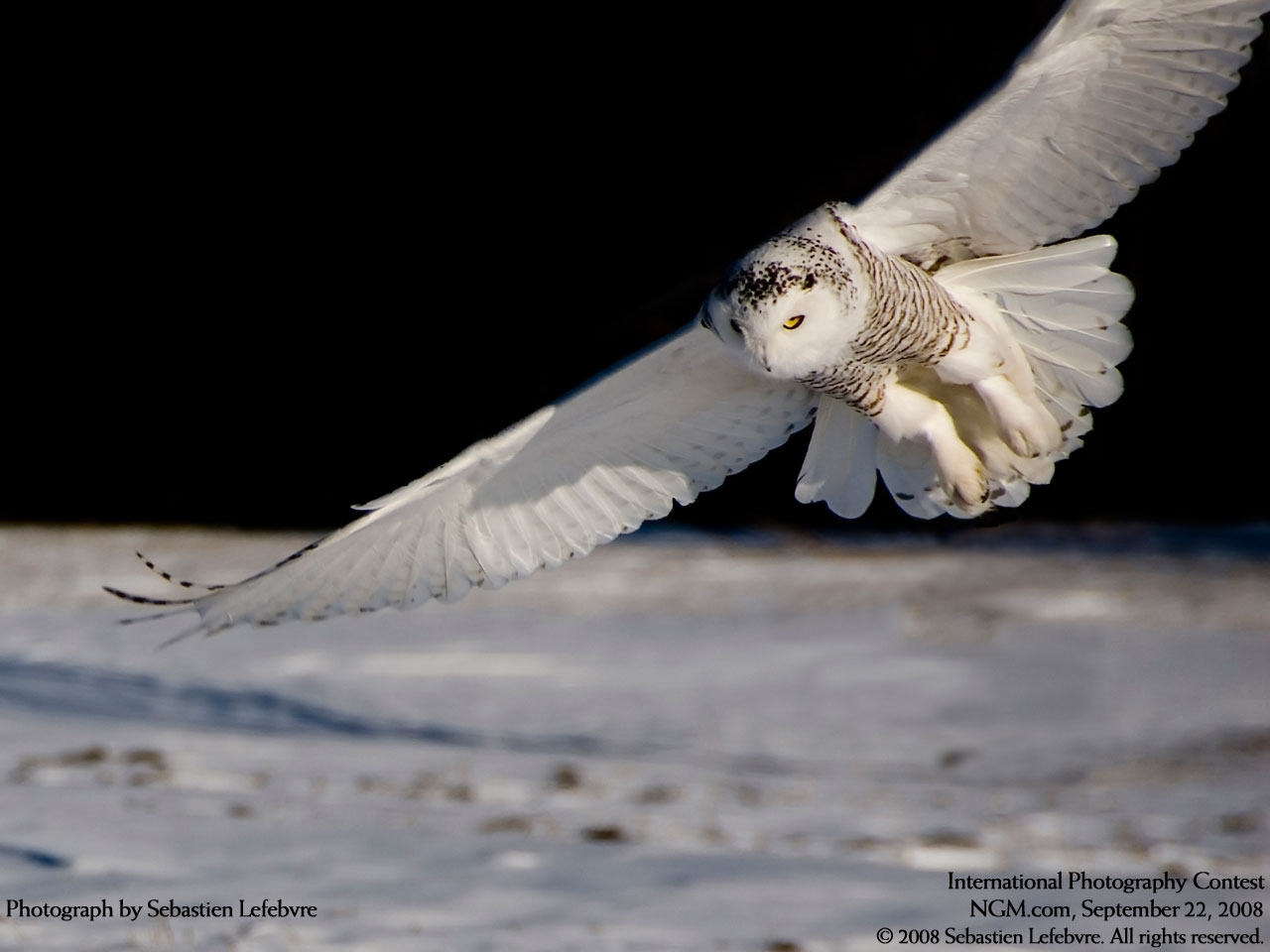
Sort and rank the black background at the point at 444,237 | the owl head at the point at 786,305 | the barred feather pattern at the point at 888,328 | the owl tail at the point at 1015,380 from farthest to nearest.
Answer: the black background at the point at 444,237
the owl tail at the point at 1015,380
the barred feather pattern at the point at 888,328
the owl head at the point at 786,305

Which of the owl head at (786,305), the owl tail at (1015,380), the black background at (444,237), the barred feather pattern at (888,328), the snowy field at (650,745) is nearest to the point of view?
the owl head at (786,305)

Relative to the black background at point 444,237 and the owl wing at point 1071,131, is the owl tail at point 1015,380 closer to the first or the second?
the owl wing at point 1071,131

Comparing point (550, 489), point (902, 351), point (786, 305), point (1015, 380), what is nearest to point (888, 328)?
point (902, 351)

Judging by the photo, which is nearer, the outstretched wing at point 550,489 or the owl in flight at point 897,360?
the owl in flight at point 897,360

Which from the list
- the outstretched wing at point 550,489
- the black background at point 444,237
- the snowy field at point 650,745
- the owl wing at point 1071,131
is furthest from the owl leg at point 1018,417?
the black background at point 444,237

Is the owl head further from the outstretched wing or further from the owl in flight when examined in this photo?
the outstretched wing

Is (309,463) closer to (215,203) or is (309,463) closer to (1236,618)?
(215,203)

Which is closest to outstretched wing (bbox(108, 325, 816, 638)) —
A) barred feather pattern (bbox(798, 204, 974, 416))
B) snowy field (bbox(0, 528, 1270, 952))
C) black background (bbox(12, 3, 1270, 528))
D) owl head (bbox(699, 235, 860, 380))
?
barred feather pattern (bbox(798, 204, 974, 416))
